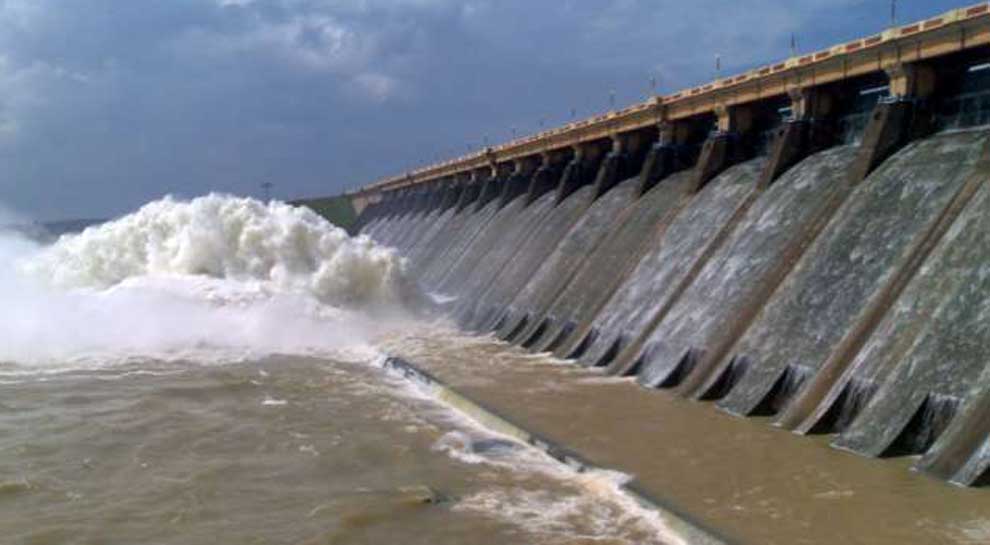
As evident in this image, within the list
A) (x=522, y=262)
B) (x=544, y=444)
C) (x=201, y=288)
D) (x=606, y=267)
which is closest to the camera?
(x=544, y=444)

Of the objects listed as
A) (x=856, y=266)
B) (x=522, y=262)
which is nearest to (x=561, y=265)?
(x=522, y=262)

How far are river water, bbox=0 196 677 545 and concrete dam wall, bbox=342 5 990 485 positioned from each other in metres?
3.52

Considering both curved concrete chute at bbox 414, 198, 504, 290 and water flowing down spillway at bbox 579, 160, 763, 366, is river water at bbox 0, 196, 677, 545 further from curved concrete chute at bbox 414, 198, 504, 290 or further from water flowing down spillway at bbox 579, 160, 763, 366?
curved concrete chute at bbox 414, 198, 504, 290

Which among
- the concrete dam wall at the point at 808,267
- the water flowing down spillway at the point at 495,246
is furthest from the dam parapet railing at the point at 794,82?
the water flowing down spillway at the point at 495,246

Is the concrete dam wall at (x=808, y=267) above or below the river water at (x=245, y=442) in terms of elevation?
above

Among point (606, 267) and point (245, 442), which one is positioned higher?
point (606, 267)

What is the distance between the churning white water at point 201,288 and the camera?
26.0 meters

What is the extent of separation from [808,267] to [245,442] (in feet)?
29.6

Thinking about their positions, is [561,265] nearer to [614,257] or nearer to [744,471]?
[614,257]

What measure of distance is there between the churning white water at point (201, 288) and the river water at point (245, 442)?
0.45 ft

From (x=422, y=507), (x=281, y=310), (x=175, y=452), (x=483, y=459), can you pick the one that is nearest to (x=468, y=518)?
(x=422, y=507)

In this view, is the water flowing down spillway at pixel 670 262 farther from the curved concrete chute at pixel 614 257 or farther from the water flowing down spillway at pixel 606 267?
the water flowing down spillway at pixel 606 267

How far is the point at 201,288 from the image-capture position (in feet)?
106

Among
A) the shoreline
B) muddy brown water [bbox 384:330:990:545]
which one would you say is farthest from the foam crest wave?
muddy brown water [bbox 384:330:990:545]
